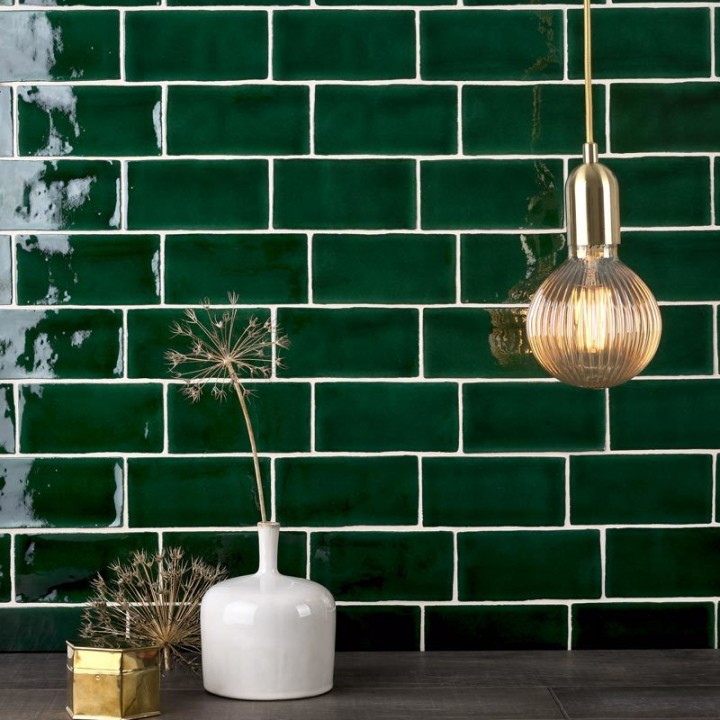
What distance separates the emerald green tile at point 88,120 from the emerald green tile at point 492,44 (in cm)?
41

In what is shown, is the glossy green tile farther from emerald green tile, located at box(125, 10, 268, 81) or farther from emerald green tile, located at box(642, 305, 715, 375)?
emerald green tile, located at box(125, 10, 268, 81)

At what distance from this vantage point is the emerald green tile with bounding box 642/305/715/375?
4.84 feet

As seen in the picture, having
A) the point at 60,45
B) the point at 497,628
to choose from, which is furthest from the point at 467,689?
the point at 60,45

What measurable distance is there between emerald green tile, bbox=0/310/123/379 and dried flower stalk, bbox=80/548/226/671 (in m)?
0.28

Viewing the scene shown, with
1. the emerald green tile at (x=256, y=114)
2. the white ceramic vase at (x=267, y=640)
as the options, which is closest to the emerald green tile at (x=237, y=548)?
the white ceramic vase at (x=267, y=640)

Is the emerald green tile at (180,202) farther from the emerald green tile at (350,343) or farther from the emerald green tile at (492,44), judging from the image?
the emerald green tile at (492,44)

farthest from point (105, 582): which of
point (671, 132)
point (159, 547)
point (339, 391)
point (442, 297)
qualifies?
point (671, 132)

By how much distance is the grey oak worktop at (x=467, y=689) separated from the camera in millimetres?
1184

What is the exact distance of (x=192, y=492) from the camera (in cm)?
147

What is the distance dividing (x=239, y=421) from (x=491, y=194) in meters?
0.49

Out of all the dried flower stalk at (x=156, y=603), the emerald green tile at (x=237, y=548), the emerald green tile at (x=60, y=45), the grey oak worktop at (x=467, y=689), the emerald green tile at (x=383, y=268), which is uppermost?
the emerald green tile at (x=60, y=45)

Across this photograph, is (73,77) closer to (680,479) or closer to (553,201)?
(553,201)

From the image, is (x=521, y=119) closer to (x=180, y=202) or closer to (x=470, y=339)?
(x=470, y=339)

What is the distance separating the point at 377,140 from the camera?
1478mm
